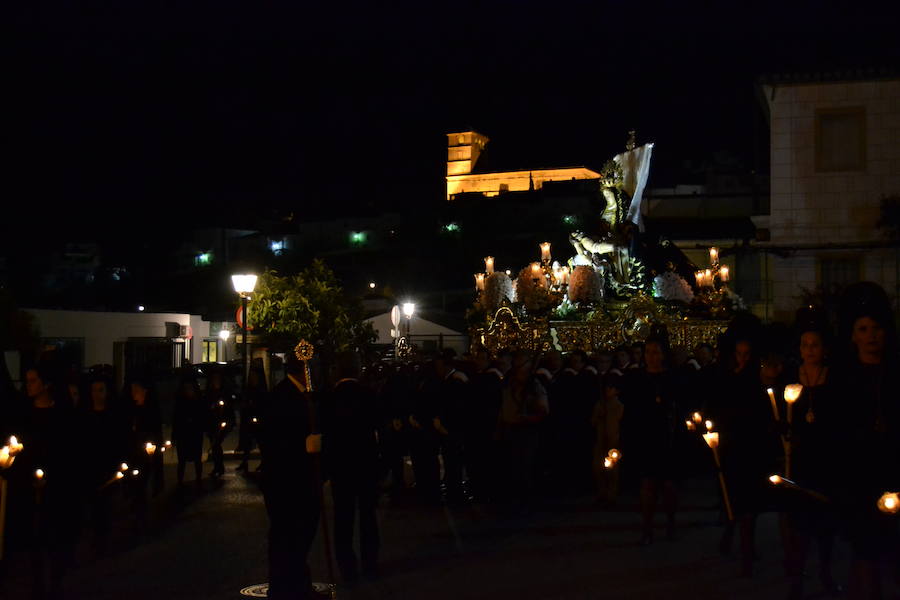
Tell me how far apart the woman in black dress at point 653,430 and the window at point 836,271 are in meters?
16.2

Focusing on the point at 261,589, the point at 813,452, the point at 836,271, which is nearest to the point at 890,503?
the point at 813,452

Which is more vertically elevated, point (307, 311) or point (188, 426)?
point (307, 311)

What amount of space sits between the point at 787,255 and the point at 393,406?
14.4m

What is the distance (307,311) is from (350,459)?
16.3 m

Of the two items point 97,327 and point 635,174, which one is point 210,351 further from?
point 635,174

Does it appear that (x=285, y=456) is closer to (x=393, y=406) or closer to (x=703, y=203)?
(x=393, y=406)

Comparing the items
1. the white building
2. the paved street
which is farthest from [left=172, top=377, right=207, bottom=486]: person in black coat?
the white building

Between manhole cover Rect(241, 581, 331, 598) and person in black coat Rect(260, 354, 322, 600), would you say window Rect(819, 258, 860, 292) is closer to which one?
manhole cover Rect(241, 581, 331, 598)

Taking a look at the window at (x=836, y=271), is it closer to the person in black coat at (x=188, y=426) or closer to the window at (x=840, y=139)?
the window at (x=840, y=139)

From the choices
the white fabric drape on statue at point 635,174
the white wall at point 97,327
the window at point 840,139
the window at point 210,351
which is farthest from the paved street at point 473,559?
the window at point 210,351

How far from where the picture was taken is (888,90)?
2439 cm

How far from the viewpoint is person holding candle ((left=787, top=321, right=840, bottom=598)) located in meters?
6.66

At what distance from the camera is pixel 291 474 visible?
307 inches

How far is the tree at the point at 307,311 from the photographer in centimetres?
2447
